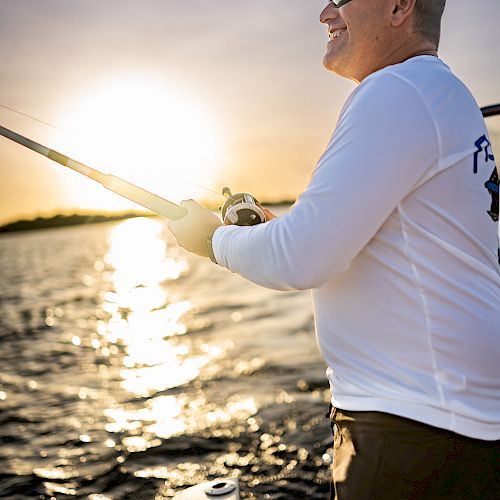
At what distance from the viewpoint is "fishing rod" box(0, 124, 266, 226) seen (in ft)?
7.06

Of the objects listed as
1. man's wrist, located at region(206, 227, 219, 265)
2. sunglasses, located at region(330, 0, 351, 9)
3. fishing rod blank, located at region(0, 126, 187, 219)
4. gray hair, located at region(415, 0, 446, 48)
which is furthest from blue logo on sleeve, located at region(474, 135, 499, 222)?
fishing rod blank, located at region(0, 126, 187, 219)

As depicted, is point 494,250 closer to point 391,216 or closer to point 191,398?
point 391,216

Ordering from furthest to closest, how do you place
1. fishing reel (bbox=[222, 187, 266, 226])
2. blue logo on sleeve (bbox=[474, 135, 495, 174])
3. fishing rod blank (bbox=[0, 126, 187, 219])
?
fishing rod blank (bbox=[0, 126, 187, 219]), fishing reel (bbox=[222, 187, 266, 226]), blue logo on sleeve (bbox=[474, 135, 495, 174])

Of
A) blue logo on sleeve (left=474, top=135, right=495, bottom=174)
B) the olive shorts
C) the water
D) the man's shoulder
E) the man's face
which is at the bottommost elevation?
the water

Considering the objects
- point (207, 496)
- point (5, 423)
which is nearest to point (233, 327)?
point (5, 423)

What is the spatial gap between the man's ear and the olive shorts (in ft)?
3.36

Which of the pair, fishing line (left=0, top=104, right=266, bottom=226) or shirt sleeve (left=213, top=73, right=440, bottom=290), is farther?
fishing line (left=0, top=104, right=266, bottom=226)

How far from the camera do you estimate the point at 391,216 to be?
57.9 inches

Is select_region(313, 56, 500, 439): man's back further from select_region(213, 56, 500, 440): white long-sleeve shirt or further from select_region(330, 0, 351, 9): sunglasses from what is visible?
select_region(330, 0, 351, 9): sunglasses

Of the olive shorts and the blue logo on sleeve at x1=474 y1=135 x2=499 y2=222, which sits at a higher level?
the blue logo on sleeve at x1=474 y1=135 x2=499 y2=222

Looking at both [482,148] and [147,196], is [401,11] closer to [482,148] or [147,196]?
[482,148]

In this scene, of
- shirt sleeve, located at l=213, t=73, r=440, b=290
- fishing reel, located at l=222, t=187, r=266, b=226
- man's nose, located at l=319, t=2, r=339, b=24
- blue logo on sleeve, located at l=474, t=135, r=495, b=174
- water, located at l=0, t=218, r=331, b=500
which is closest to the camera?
shirt sleeve, located at l=213, t=73, r=440, b=290

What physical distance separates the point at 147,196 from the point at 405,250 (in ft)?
4.51

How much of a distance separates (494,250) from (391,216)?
344 mm
